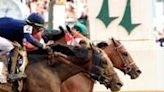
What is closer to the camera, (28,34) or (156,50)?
(28,34)

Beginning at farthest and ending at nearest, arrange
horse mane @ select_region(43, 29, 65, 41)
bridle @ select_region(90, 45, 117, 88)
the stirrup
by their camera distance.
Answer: horse mane @ select_region(43, 29, 65, 41), bridle @ select_region(90, 45, 117, 88), the stirrup

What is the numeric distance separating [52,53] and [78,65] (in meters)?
0.46

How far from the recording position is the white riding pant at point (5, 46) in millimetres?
8406

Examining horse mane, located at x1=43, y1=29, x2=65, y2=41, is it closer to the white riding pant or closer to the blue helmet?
the blue helmet

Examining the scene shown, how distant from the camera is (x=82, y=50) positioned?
9.10 meters

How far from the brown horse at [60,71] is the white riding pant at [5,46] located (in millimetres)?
426

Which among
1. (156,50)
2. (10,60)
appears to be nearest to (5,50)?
(10,60)

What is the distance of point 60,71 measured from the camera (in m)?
8.93

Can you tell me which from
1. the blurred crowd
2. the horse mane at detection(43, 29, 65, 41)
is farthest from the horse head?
the blurred crowd

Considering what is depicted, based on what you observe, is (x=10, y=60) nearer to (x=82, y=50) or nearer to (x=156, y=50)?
(x=82, y=50)

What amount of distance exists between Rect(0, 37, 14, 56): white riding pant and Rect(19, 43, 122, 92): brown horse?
426mm

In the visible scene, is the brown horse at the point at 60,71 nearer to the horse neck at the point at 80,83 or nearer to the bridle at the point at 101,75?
the bridle at the point at 101,75

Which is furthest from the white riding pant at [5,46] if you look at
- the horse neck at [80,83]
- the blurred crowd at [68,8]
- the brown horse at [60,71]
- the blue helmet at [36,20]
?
the blurred crowd at [68,8]

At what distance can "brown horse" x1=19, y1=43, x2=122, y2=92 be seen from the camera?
8.65 m
